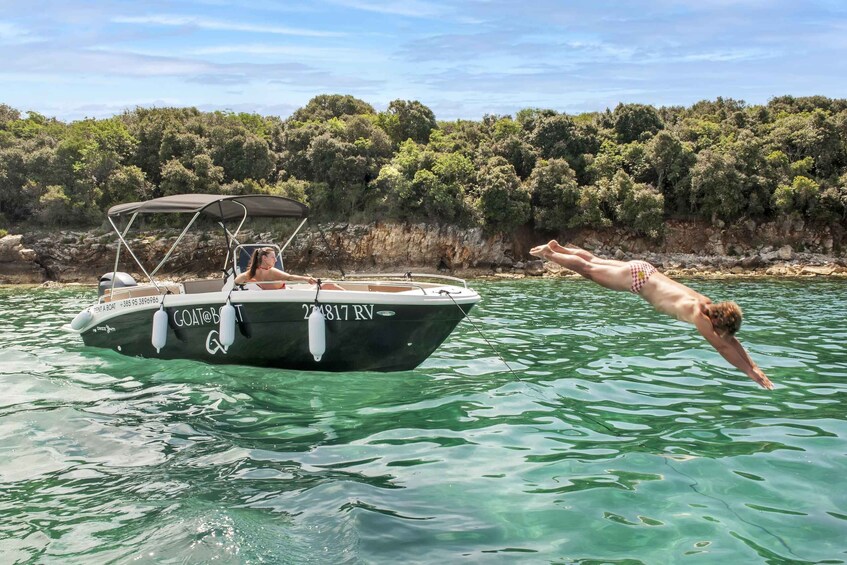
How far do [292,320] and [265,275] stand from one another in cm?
122

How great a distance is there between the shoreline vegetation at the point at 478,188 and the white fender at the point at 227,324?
101 ft

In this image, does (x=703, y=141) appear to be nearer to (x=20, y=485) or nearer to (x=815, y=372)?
(x=815, y=372)

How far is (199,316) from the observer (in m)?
11.7

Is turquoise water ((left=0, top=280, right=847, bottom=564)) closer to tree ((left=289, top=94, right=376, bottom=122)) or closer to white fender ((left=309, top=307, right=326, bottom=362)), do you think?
white fender ((left=309, top=307, right=326, bottom=362))

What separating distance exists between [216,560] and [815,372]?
401 inches

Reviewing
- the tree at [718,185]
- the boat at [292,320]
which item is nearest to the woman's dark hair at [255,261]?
the boat at [292,320]

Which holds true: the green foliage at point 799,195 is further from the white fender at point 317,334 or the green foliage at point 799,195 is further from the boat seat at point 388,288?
the white fender at point 317,334

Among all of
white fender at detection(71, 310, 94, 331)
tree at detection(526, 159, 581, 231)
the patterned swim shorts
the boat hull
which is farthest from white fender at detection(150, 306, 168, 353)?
tree at detection(526, 159, 581, 231)

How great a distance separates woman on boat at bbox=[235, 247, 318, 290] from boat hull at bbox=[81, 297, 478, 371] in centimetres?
44

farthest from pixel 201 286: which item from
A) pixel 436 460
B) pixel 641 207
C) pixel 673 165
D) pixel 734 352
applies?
pixel 673 165

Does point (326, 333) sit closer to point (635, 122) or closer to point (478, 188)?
point (478, 188)

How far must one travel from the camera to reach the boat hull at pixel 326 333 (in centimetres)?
1059

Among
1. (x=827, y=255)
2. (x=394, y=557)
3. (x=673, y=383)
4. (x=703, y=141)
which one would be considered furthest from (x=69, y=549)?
(x=703, y=141)

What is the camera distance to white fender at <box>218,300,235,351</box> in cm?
1102
